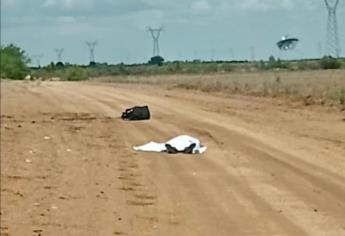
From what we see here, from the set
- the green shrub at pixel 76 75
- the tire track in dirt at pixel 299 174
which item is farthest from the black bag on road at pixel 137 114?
the green shrub at pixel 76 75

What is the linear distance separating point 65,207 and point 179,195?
5.27 ft

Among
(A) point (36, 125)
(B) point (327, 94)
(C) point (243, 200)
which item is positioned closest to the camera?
(C) point (243, 200)

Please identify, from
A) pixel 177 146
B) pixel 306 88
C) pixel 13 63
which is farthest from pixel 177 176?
pixel 13 63

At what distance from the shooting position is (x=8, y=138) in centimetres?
2506

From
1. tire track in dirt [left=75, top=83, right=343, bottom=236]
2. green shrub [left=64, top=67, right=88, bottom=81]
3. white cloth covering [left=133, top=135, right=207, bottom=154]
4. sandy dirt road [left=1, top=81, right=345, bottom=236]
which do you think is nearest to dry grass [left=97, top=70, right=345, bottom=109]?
sandy dirt road [left=1, top=81, right=345, bottom=236]

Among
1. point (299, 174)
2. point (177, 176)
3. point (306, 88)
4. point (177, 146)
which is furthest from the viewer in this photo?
point (306, 88)

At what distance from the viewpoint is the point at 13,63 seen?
64.1 metres

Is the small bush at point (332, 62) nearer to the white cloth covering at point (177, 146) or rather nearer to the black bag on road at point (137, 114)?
the white cloth covering at point (177, 146)

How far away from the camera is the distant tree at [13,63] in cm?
5760

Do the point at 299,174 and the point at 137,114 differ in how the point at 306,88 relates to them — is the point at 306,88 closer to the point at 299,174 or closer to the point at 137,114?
the point at 137,114

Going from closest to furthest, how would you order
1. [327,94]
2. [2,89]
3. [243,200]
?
1. [243,200]
2. [327,94]
3. [2,89]

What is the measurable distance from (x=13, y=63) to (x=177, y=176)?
4795 centimetres

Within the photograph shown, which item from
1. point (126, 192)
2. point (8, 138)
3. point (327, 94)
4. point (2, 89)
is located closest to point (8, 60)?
point (2, 89)

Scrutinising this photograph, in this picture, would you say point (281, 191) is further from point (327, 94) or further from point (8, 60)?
point (8, 60)
